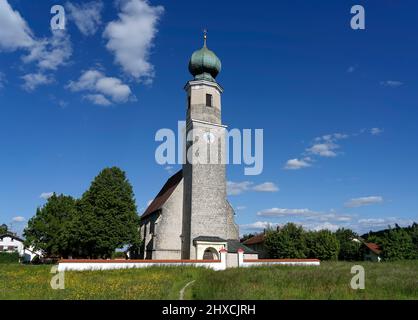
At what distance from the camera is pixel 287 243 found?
144ft

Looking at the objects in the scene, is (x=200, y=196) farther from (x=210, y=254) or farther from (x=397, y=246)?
(x=397, y=246)

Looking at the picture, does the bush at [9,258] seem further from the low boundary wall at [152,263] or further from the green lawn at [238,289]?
the green lawn at [238,289]

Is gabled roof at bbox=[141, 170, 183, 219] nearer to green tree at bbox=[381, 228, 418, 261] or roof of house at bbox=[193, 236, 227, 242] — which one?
roof of house at bbox=[193, 236, 227, 242]

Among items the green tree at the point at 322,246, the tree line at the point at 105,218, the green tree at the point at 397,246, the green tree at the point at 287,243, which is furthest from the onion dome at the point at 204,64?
the green tree at the point at 397,246

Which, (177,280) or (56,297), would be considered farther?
(177,280)

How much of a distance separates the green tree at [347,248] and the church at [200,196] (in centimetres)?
2889

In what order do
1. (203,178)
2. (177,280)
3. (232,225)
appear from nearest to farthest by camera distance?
1. (177,280)
2. (203,178)
3. (232,225)

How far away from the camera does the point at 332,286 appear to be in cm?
1403

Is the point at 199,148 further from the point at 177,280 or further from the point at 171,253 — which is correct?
the point at 177,280

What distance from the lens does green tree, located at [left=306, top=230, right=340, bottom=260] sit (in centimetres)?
4438

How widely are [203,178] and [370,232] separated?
71.0m
